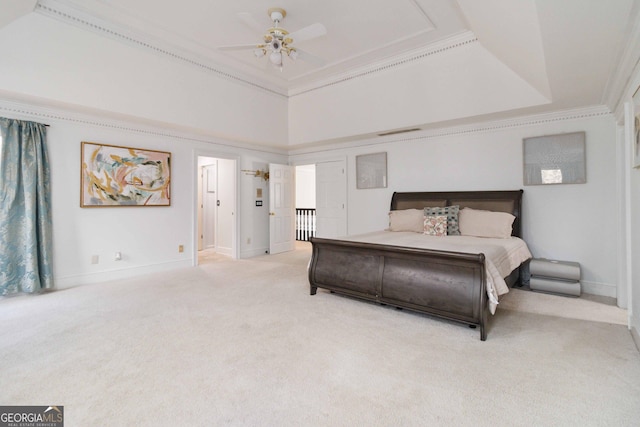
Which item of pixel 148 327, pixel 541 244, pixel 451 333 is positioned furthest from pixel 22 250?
pixel 541 244

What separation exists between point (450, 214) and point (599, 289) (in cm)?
199

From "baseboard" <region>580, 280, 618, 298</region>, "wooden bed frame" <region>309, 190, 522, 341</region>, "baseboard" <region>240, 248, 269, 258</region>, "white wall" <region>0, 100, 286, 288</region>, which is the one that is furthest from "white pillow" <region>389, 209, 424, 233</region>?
"white wall" <region>0, 100, 286, 288</region>

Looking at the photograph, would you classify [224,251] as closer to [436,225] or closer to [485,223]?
[436,225]

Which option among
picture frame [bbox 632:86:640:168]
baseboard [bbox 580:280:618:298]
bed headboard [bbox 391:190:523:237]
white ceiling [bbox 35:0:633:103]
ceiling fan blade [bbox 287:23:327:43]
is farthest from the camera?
bed headboard [bbox 391:190:523:237]

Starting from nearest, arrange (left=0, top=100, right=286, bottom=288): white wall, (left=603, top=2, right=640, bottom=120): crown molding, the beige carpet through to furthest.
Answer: the beige carpet → (left=603, top=2, right=640, bottom=120): crown molding → (left=0, top=100, right=286, bottom=288): white wall

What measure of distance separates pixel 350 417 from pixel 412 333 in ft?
4.04

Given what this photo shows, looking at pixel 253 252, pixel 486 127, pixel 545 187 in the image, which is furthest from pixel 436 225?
pixel 253 252

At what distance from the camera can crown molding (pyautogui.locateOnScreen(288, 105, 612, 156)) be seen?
3955 mm

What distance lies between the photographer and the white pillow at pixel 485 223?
407 centimetres

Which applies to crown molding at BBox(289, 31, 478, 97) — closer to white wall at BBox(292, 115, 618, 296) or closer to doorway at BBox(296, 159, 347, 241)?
white wall at BBox(292, 115, 618, 296)

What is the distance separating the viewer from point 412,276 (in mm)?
3025

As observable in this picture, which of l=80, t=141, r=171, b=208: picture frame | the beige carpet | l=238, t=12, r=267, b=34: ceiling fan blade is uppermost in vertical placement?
l=238, t=12, r=267, b=34: ceiling fan blade

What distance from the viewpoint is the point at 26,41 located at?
3.44 meters

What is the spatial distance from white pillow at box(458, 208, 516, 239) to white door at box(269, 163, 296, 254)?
381cm
